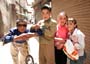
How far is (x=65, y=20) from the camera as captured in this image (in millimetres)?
5340

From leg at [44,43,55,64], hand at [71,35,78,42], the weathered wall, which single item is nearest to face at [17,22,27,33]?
leg at [44,43,55,64]

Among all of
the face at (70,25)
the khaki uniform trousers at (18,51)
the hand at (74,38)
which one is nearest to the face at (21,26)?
the khaki uniform trousers at (18,51)

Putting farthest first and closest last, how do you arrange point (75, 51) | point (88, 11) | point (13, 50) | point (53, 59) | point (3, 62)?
point (3, 62), point (88, 11), point (13, 50), point (53, 59), point (75, 51)

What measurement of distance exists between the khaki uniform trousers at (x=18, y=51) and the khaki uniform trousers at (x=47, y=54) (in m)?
1.11

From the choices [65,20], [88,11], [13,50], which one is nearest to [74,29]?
[65,20]

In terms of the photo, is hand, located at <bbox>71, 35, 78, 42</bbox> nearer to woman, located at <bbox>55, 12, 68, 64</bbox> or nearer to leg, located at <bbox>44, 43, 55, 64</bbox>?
woman, located at <bbox>55, 12, 68, 64</bbox>

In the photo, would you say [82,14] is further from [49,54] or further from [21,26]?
[49,54]

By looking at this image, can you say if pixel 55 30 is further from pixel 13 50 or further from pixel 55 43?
pixel 13 50

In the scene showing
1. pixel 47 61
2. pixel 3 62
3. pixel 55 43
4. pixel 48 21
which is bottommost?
pixel 3 62

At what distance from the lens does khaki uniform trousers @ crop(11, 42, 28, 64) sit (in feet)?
21.7

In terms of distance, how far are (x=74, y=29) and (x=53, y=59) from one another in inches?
31.1

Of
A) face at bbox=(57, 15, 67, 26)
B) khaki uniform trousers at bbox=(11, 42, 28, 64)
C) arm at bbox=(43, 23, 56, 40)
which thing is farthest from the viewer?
khaki uniform trousers at bbox=(11, 42, 28, 64)

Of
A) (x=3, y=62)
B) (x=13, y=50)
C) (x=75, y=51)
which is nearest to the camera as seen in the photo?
(x=75, y=51)

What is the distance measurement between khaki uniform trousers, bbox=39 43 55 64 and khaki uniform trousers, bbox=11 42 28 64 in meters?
1.11
